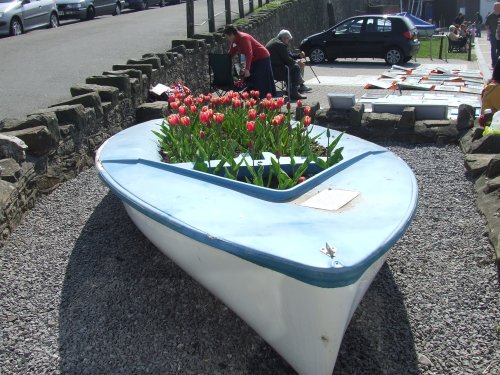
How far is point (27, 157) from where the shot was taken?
546cm

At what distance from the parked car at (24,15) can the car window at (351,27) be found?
819 cm

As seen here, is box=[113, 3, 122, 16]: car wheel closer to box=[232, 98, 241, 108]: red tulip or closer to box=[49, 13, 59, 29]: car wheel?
box=[49, 13, 59, 29]: car wheel

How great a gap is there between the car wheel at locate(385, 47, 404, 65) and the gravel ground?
12.8 metres

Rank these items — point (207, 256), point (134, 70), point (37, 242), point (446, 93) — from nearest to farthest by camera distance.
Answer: point (207, 256), point (37, 242), point (134, 70), point (446, 93)

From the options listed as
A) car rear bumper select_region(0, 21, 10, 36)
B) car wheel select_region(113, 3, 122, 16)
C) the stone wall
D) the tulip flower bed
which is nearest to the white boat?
the tulip flower bed

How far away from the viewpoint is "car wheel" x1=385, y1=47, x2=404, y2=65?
17.2 meters

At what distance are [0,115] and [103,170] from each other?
3725 millimetres

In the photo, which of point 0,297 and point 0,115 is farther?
point 0,115

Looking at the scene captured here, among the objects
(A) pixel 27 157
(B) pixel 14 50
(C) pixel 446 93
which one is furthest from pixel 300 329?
(B) pixel 14 50

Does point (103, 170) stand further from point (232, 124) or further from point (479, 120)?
point (479, 120)

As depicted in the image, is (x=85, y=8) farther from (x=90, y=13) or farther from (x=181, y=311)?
(x=181, y=311)

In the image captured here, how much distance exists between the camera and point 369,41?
1753 cm

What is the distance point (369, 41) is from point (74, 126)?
42.2ft

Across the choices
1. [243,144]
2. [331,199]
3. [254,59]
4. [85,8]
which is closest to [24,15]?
[85,8]
